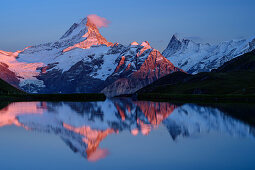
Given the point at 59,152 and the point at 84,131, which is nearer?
the point at 59,152

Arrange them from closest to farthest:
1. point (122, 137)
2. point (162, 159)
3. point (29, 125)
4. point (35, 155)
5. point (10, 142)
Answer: point (162, 159) → point (35, 155) → point (10, 142) → point (122, 137) → point (29, 125)

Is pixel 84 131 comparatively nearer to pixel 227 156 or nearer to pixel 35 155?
pixel 35 155

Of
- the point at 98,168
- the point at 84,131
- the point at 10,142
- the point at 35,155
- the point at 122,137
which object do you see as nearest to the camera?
the point at 98,168

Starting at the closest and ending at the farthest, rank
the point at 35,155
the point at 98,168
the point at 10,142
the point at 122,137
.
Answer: the point at 98,168 < the point at 35,155 < the point at 10,142 < the point at 122,137

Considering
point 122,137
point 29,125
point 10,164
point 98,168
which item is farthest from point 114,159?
point 29,125

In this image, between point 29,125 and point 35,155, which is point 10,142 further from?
point 29,125

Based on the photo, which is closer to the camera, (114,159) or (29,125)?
(114,159)

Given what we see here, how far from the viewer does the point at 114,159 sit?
3281cm

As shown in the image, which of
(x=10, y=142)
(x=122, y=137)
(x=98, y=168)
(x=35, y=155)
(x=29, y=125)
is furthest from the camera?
(x=29, y=125)

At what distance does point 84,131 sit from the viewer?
50.1m

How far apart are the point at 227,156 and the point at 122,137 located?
1416cm

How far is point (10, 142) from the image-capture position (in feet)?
137

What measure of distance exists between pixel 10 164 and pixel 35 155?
366cm

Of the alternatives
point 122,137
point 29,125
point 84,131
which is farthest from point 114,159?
point 29,125
